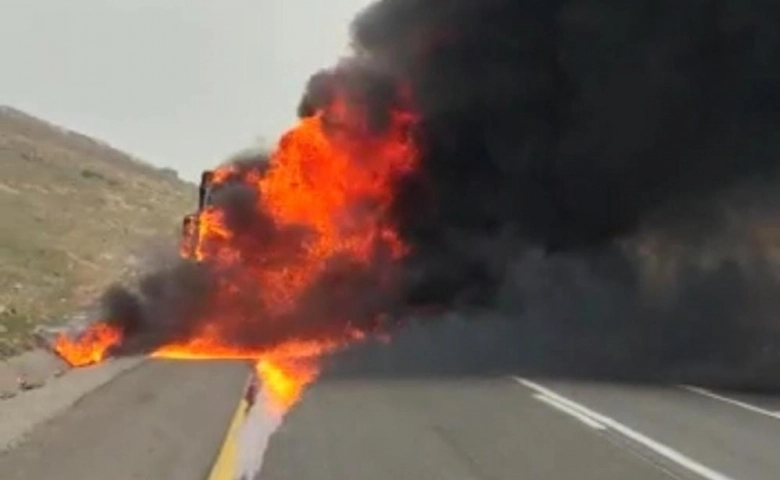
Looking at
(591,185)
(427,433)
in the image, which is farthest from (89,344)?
(427,433)

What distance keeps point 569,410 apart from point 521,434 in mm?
2644

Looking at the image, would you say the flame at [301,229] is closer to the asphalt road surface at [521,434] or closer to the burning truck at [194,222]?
the burning truck at [194,222]

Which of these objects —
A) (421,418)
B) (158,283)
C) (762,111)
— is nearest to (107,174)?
(158,283)

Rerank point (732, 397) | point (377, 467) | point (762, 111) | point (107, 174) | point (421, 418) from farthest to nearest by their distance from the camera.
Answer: point (107, 174) < point (762, 111) < point (732, 397) < point (421, 418) < point (377, 467)

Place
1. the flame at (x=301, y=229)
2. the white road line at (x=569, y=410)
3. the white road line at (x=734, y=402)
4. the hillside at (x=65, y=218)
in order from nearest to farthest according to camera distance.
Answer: the white road line at (x=569, y=410) → the white road line at (x=734, y=402) → the flame at (x=301, y=229) → the hillside at (x=65, y=218)

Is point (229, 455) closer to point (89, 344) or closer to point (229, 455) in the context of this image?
point (229, 455)

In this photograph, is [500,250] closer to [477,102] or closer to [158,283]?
[477,102]

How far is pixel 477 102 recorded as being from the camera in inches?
1030

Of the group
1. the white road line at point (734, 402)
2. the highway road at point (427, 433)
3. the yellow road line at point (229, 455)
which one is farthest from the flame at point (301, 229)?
the yellow road line at point (229, 455)

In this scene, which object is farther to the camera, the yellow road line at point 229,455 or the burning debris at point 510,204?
the burning debris at point 510,204

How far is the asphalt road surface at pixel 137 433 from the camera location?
1129cm

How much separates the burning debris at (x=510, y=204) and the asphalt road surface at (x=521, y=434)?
5.21 metres

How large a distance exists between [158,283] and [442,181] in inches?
234

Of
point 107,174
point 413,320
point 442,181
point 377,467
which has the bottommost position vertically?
point 377,467
